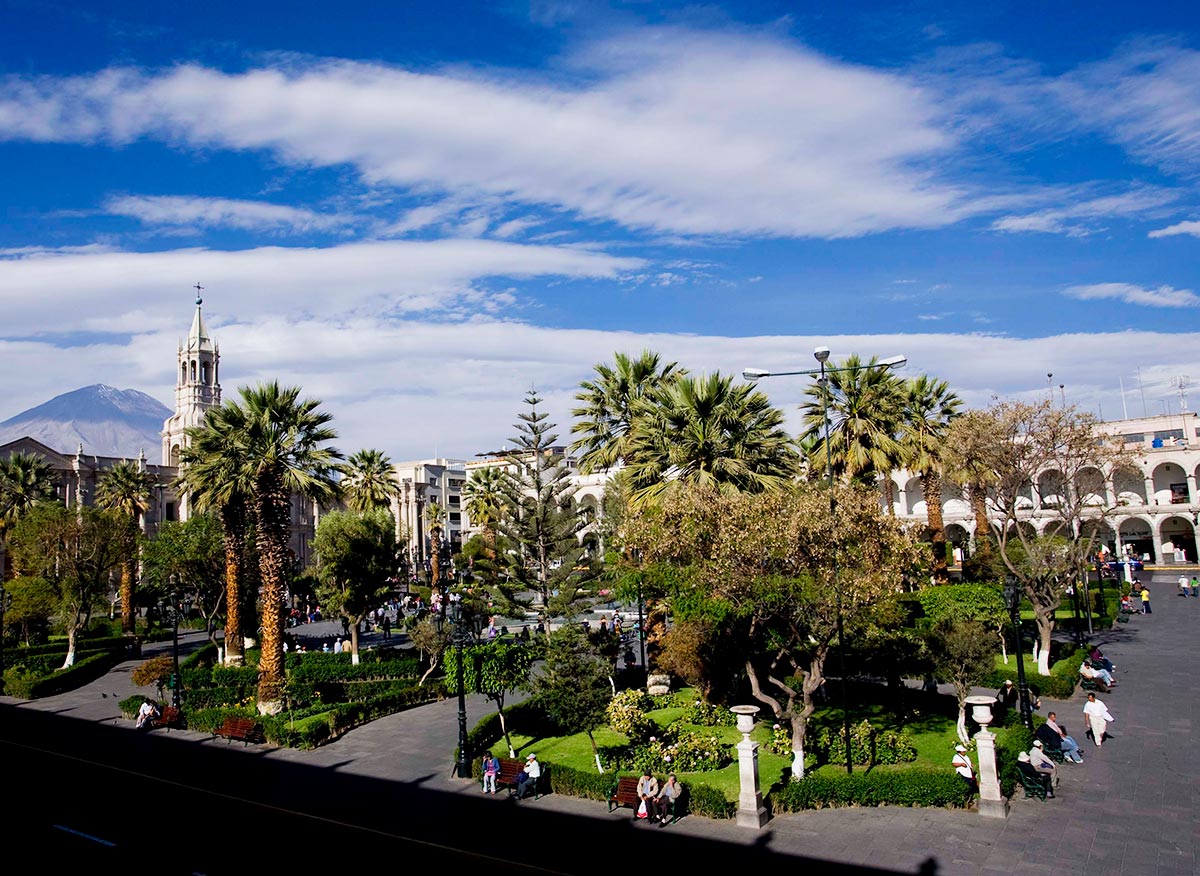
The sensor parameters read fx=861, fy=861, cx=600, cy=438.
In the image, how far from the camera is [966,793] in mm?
16328

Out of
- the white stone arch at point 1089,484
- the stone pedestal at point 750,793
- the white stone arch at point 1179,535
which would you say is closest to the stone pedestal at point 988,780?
the stone pedestal at point 750,793

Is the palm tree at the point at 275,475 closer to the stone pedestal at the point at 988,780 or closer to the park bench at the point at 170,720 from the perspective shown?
the park bench at the point at 170,720

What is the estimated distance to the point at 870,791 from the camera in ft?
54.8

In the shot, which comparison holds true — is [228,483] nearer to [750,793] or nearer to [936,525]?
[750,793]

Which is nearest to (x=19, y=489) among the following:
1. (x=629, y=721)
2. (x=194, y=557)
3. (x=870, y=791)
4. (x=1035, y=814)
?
(x=194, y=557)

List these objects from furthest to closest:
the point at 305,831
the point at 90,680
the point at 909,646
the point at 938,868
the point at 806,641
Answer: the point at 90,680
the point at 909,646
the point at 806,641
the point at 305,831
the point at 938,868

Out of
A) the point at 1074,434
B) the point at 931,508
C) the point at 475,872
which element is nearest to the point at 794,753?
the point at 475,872

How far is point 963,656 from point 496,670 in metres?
11.8

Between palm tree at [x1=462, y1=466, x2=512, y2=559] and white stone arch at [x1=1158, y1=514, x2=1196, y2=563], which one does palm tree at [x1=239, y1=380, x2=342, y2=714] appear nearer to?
palm tree at [x1=462, y1=466, x2=512, y2=559]

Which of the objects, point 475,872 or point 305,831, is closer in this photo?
point 475,872

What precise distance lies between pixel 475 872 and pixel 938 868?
752 centimetres

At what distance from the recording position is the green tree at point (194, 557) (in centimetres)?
4166

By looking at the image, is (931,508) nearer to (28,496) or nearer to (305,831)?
(305,831)

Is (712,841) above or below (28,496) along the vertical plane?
below
